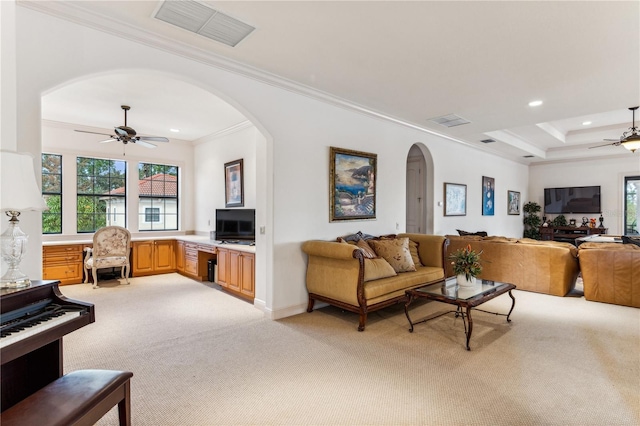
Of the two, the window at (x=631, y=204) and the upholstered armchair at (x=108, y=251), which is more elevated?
the window at (x=631, y=204)

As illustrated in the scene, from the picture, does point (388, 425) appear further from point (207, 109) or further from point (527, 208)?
point (527, 208)

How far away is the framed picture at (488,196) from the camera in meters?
8.16

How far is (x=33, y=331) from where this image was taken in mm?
1546

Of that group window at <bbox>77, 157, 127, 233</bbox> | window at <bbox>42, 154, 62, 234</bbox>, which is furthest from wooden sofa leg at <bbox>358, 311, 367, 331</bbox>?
window at <bbox>42, 154, 62, 234</bbox>

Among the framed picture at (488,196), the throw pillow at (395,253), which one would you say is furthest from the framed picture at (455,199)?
the throw pillow at (395,253)

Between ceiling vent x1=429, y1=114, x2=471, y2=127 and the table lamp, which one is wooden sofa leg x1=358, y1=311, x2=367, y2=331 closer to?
the table lamp

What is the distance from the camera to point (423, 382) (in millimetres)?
2498

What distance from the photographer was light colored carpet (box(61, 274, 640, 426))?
214 centimetres

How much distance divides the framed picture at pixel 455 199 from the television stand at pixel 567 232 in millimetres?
4136

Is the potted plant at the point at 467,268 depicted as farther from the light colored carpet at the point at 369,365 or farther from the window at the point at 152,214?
the window at the point at 152,214

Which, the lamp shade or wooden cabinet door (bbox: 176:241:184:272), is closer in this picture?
the lamp shade

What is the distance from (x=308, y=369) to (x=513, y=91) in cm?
417

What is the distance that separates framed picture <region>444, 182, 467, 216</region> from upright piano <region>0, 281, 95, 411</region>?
6450mm

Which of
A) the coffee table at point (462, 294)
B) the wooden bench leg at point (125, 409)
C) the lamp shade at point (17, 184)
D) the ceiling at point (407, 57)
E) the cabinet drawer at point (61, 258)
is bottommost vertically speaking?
the wooden bench leg at point (125, 409)
